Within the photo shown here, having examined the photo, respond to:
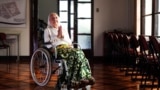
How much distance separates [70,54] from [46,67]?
0.48 meters

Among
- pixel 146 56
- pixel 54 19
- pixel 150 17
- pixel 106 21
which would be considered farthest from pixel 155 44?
pixel 106 21

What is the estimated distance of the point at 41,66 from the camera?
13.9 feet

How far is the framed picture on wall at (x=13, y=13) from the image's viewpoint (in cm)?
744

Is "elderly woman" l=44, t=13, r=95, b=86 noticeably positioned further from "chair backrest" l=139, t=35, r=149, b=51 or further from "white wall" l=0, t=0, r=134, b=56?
"white wall" l=0, t=0, r=134, b=56

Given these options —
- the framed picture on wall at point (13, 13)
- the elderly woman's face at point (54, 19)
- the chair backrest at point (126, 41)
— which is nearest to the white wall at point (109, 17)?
the framed picture on wall at point (13, 13)

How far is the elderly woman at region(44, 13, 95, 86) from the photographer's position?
12.1ft

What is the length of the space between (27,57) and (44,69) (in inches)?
134

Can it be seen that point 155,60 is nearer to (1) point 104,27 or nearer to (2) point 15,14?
(1) point 104,27

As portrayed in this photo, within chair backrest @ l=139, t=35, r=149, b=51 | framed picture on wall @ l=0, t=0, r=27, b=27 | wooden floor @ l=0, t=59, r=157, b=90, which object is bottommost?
wooden floor @ l=0, t=59, r=157, b=90

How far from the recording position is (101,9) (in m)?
7.61

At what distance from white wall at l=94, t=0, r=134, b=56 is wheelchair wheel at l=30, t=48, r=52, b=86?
3.26m

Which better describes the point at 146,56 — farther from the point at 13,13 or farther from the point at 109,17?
the point at 13,13

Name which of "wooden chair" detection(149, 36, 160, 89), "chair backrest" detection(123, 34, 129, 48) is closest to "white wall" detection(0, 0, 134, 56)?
"chair backrest" detection(123, 34, 129, 48)

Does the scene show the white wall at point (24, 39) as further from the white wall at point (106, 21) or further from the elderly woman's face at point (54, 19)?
the elderly woman's face at point (54, 19)
